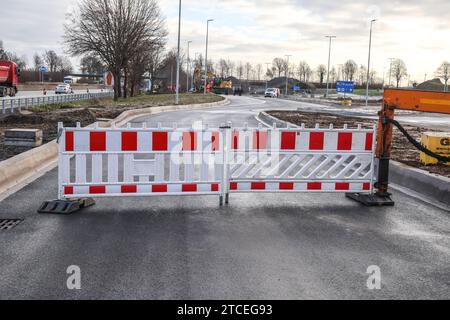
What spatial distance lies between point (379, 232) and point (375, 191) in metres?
2.29

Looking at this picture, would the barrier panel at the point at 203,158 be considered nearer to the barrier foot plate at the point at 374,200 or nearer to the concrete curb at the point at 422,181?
the barrier foot plate at the point at 374,200

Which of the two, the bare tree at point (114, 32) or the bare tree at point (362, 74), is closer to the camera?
the bare tree at point (114, 32)

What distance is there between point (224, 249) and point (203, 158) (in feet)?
8.35

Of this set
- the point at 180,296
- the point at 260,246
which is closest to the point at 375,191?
the point at 260,246

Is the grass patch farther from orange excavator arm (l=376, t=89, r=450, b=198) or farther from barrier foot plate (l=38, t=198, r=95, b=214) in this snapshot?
orange excavator arm (l=376, t=89, r=450, b=198)

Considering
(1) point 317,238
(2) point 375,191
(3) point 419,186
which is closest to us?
(1) point 317,238

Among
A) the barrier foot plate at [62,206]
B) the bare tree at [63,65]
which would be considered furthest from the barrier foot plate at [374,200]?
the bare tree at [63,65]

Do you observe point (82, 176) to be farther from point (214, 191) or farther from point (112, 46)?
point (112, 46)

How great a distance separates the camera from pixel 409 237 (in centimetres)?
669

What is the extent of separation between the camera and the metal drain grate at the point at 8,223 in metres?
6.66

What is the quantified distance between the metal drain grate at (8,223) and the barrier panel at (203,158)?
1.93ft

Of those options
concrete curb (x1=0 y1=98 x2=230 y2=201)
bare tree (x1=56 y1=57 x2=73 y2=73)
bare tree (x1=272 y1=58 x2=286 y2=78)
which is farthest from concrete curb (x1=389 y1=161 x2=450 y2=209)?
bare tree (x1=272 y1=58 x2=286 y2=78)

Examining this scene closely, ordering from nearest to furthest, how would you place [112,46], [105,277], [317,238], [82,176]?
[105,277] < [317,238] < [82,176] < [112,46]

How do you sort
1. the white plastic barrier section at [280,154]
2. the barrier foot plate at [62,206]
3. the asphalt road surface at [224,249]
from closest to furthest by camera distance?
the asphalt road surface at [224,249] → the barrier foot plate at [62,206] → the white plastic barrier section at [280,154]
